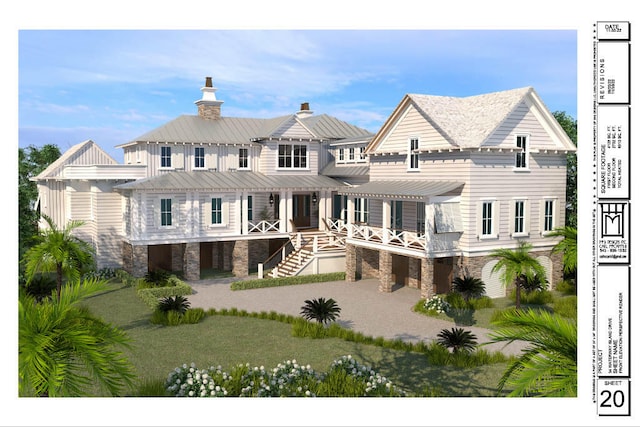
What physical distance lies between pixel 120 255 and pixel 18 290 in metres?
22.7

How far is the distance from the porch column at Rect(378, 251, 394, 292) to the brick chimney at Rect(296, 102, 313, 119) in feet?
53.9

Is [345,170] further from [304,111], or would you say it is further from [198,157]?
[198,157]

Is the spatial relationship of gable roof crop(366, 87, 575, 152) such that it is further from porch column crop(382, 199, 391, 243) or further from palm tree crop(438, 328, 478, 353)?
palm tree crop(438, 328, 478, 353)

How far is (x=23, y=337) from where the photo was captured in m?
10.1

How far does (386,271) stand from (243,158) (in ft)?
40.0

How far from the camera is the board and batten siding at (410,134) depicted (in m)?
26.6

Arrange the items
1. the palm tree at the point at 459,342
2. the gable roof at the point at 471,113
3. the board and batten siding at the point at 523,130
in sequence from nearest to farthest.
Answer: the palm tree at the point at 459,342 < the gable roof at the point at 471,113 < the board and batten siding at the point at 523,130

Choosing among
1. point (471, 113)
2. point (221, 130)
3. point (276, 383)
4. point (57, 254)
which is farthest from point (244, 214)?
point (276, 383)

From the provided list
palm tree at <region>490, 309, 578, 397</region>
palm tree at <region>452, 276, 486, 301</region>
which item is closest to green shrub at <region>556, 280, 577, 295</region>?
palm tree at <region>452, 276, 486, 301</region>

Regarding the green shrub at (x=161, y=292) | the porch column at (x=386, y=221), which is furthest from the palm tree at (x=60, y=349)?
the porch column at (x=386, y=221)

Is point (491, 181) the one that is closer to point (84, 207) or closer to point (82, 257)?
point (82, 257)

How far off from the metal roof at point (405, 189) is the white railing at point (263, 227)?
17.2 feet

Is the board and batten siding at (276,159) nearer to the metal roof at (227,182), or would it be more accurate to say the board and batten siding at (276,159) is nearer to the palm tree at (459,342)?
the metal roof at (227,182)

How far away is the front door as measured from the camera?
3594cm
